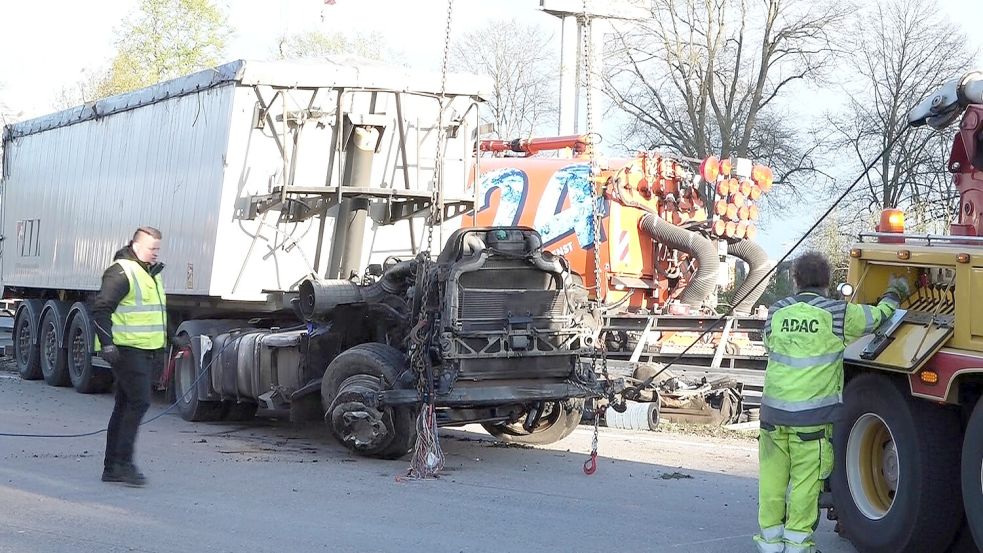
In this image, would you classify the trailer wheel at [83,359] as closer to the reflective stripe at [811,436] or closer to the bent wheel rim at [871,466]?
the bent wheel rim at [871,466]

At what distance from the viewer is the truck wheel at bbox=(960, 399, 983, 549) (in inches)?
231

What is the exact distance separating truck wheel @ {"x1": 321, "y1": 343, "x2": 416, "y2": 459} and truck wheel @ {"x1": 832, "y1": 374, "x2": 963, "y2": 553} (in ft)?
13.1

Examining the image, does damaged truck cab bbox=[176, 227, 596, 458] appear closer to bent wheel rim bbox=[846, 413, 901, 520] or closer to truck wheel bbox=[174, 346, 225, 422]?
truck wheel bbox=[174, 346, 225, 422]

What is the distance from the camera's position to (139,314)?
30.0 feet

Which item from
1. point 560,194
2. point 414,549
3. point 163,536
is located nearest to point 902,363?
point 414,549

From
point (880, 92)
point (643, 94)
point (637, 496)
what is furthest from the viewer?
point (643, 94)

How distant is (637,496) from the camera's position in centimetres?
893

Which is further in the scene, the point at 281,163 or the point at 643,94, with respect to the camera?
the point at 643,94

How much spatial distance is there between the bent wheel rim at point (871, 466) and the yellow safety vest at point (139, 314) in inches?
193

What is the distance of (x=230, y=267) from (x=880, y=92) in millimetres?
26517

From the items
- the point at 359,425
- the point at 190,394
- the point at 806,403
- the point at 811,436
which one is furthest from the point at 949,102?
the point at 190,394

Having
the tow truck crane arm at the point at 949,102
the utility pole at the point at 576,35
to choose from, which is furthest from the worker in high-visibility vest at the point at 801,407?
the utility pole at the point at 576,35

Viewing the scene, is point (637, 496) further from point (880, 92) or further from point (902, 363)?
point (880, 92)

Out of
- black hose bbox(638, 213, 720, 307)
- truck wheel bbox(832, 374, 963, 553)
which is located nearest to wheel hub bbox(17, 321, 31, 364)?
black hose bbox(638, 213, 720, 307)
